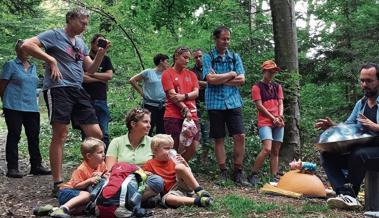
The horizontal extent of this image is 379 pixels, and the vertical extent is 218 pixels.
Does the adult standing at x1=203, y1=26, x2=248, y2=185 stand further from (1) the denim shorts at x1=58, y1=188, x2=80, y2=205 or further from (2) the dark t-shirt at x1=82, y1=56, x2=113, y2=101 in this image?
(1) the denim shorts at x1=58, y1=188, x2=80, y2=205

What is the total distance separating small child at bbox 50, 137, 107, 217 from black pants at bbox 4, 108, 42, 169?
7.55 ft

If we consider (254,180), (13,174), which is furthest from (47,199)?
(254,180)

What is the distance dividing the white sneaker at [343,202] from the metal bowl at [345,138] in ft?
1.67

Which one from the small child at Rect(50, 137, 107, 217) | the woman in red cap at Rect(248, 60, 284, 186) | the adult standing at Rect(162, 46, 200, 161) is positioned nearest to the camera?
the small child at Rect(50, 137, 107, 217)

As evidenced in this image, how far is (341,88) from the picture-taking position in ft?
38.8

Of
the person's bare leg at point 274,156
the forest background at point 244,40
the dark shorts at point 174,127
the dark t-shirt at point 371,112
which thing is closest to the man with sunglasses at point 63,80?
the dark shorts at point 174,127

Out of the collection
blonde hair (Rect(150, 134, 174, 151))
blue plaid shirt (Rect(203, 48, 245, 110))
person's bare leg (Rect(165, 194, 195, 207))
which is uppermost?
blue plaid shirt (Rect(203, 48, 245, 110))

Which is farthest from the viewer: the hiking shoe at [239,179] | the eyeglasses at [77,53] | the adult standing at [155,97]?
the adult standing at [155,97]

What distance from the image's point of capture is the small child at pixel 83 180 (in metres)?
4.56

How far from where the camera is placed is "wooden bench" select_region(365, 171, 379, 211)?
4996 millimetres

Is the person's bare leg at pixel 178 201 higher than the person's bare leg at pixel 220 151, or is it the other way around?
the person's bare leg at pixel 220 151

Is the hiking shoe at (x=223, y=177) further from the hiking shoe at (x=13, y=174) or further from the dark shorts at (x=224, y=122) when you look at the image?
the hiking shoe at (x=13, y=174)

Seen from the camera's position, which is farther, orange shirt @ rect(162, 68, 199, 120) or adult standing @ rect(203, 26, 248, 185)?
adult standing @ rect(203, 26, 248, 185)

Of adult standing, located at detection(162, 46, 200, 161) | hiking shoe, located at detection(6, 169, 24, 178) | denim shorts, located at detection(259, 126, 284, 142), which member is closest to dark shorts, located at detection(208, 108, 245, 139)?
adult standing, located at detection(162, 46, 200, 161)
